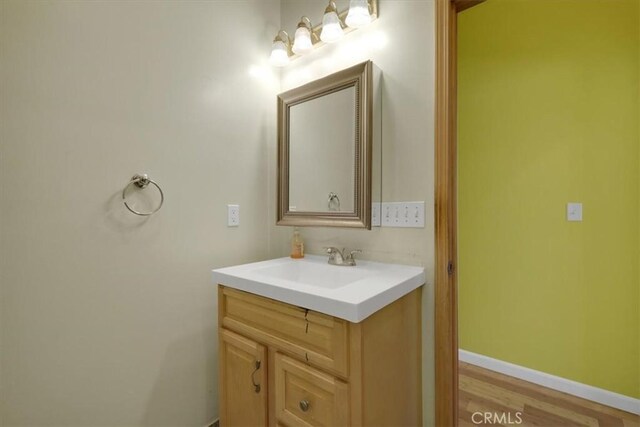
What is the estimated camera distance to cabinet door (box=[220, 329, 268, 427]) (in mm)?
1052

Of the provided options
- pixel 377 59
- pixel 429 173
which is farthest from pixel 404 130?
pixel 377 59

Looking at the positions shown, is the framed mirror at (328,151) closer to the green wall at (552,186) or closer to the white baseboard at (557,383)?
the green wall at (552,186)

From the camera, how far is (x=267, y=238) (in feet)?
5.58

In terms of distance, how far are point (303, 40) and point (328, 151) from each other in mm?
603

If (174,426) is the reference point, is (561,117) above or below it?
above

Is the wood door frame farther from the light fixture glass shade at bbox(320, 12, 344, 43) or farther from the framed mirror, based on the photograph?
the light fixture glass shade at bbox(320, 12, 344, 43)

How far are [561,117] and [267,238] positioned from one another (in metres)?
1.95

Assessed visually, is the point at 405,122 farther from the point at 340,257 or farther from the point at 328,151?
the point at 340,257

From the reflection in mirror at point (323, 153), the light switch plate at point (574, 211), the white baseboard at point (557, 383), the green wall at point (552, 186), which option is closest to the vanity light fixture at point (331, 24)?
the reflection in mirror at point (323, 153)

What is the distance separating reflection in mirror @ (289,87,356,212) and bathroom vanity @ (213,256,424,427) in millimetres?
385

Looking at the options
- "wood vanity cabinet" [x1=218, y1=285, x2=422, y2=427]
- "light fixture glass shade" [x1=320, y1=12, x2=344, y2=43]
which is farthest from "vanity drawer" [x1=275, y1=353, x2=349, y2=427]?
"light fixture glass shade" [x1=320, y1=12, x2=344, y2=43]

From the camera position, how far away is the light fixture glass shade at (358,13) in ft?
4.23

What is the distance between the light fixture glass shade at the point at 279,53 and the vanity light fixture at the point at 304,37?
10 cm

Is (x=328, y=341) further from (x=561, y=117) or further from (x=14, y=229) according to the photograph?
(x=561, y=117)
